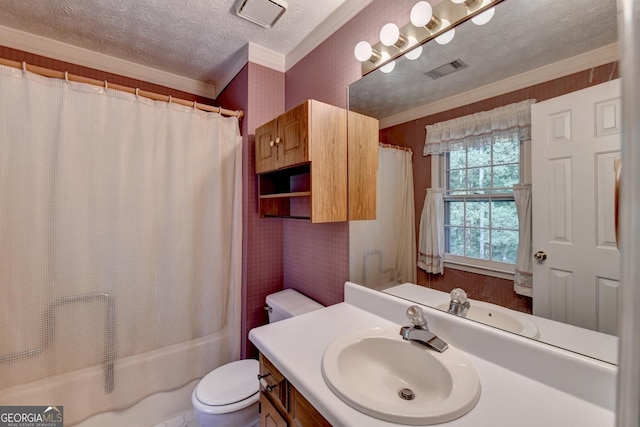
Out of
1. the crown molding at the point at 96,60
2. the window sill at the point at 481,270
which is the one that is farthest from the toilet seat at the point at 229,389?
the crown molding at the point at 96,60

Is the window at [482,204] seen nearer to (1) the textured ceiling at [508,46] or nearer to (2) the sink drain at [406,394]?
(1) the textured ceiling at [508,46]

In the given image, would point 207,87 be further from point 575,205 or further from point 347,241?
point 575,205

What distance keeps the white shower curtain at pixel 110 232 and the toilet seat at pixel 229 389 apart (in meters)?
0.36

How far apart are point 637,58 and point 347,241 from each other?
1.22 m

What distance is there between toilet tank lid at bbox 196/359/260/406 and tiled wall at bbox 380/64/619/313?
1.03 metres

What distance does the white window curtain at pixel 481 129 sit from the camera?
84 centimetres

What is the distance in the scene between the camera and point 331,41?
1540 millimetres

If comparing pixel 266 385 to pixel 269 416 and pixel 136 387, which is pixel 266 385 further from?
pixel 136 387

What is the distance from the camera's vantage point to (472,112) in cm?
96

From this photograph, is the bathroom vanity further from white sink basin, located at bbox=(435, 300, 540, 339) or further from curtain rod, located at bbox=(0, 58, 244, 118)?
curtain rod, located at bbox=(0, 58, 244, 118)

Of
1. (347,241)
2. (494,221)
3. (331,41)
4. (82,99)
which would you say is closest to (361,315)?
(347,241)

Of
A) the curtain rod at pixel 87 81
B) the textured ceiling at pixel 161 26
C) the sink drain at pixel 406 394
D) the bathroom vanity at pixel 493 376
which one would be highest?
the textured ceiling at pixel 161 26

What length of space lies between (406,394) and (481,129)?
0.92 meters

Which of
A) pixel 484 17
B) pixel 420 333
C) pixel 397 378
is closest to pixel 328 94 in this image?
pixel 484 17
